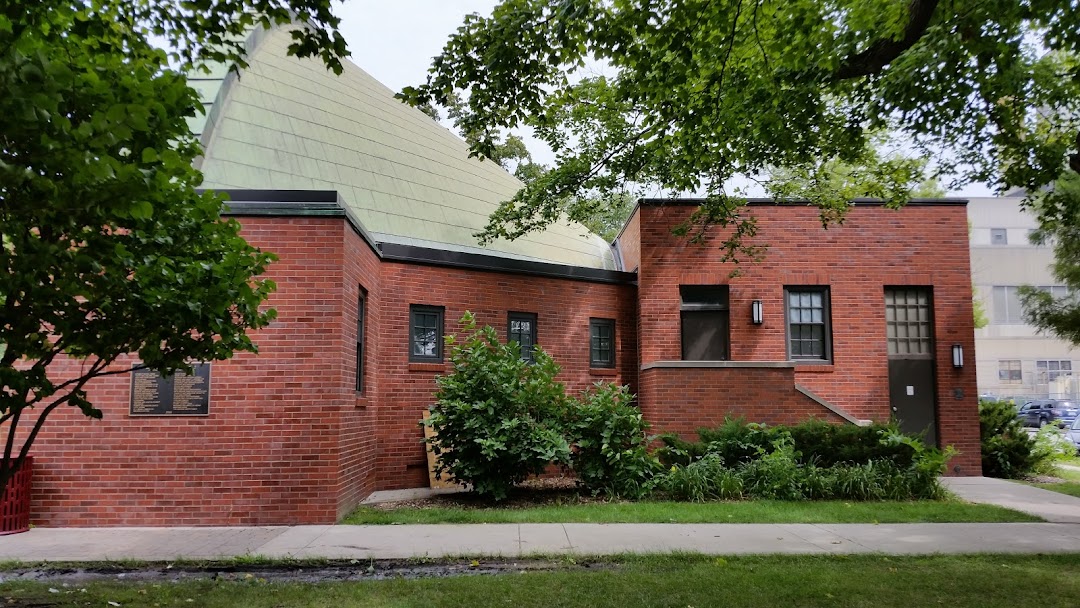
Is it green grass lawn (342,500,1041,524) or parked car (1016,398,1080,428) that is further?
parked car (1016,398,1080,428)

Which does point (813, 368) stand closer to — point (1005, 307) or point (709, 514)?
point (709, 514)

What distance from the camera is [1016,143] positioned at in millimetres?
11234

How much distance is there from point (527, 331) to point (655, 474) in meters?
4.27

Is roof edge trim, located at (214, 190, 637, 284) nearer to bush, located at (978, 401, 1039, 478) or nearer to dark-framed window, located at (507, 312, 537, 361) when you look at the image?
dark-framed window, located at (507, 312, 537, 361)

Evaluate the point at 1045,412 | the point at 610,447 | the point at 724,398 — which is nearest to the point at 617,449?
the point at 610,447

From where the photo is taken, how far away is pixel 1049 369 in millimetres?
Result: 59469

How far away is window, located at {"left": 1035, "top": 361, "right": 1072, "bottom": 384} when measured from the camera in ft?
194

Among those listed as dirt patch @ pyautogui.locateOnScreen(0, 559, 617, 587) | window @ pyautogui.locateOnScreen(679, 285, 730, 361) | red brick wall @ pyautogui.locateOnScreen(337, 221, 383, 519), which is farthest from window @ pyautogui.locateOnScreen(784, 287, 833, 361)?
dirt patch @ pyautogui.locateOnScreen(0, 559, 617, 587)

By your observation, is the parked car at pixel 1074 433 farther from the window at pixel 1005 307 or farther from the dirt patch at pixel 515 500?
the window at pixel 1005 307

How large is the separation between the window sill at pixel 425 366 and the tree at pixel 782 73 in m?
5.20

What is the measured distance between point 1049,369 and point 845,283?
56986mm

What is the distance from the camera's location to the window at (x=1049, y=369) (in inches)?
2327

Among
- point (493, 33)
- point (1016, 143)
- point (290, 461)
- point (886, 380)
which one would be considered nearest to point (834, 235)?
point (886, 380)

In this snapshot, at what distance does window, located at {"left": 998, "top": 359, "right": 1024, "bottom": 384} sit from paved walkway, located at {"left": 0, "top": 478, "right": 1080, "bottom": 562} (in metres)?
Answer: 58.8
